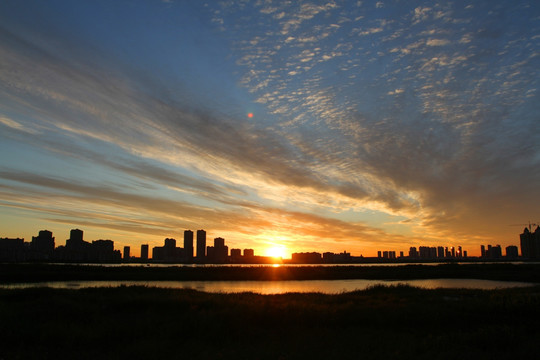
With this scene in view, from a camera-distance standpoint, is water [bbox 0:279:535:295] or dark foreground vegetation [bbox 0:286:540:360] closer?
dark foreground vegetation [bbox 0:286:540:360]

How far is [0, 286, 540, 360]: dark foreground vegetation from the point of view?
14695 millimetres

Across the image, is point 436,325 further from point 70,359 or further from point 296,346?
point 70,359

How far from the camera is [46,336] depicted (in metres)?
16.7

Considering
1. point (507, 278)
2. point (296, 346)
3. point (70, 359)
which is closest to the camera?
point (70, 359)

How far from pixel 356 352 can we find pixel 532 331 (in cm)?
1147

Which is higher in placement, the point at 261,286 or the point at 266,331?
the point at 266,331

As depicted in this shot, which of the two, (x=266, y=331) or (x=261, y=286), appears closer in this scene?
(x=266, y=331)

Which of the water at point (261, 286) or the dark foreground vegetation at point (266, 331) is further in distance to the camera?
the water at point (261, 286)

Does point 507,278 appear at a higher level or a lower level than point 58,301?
lower

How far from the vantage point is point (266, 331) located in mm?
18844

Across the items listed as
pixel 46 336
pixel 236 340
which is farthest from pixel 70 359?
pixel 236 340

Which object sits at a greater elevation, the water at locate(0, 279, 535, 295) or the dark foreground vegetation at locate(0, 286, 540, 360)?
the dark foreground vegetation at locate(0, 286, 540, 360)

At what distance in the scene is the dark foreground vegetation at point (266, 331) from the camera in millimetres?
14695

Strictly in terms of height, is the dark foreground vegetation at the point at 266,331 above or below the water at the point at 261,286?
above
